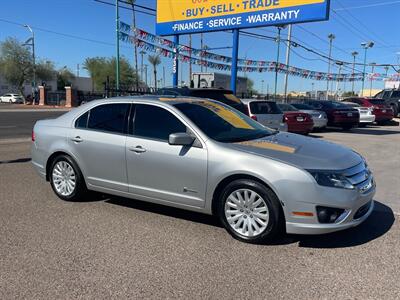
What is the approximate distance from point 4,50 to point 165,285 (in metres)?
65.6

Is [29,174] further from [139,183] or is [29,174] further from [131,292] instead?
[131,292]

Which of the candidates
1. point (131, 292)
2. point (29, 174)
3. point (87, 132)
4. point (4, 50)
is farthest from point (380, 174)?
point (4, 50)

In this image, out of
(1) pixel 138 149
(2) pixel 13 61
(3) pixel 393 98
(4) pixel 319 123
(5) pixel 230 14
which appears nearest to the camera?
(1) pixel 138 149

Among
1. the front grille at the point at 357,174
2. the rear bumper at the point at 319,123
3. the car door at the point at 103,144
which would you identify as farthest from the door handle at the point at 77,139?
the rear bumper at the point at 319,123

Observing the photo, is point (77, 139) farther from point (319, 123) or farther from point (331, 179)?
point (319, 123)

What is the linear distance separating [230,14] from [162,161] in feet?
45.0

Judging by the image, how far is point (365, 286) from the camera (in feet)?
11.3

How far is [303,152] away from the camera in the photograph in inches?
177

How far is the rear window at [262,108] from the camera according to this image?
1212 centimetres

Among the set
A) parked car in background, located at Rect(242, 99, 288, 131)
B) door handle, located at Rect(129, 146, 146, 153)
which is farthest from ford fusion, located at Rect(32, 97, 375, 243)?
parked car in background, located at Rect(242, 99, 288, 131)

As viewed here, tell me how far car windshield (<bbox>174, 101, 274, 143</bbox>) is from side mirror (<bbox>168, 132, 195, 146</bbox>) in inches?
10.1

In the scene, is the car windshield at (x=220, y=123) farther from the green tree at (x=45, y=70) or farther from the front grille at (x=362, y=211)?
the green tree at (x=45, y=70)

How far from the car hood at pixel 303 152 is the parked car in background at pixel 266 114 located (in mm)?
6806

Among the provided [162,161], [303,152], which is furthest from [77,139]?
[303,152]
